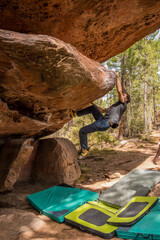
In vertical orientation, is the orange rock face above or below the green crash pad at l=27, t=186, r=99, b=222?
above

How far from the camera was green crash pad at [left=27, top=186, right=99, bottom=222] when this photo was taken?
3.10 meters

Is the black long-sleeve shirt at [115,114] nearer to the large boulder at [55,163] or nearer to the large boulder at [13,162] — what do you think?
the large boulder at [55,163]

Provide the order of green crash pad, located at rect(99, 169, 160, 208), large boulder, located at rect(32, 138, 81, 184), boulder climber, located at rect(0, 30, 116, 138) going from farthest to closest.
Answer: large boulder, located at rect(32, 138, 81, 184)
green crash pad, located at rect(99, 169, 160, 208)
boulder climber, located at rect(0, 30, 116, 138)

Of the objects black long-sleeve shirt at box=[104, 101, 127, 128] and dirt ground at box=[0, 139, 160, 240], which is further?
black long-sleeve shirt at box=[104, 101, 127, 128]

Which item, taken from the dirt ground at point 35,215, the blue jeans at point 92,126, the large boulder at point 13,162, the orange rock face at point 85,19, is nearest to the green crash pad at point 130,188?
the dirt ground at point 35,215

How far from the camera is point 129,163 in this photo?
6422 millimetres

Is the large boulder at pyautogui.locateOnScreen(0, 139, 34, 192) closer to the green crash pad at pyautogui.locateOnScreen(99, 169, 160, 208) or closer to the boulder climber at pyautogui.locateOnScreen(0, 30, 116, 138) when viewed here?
the boulder climber at pyautogui.locateOnScreen(0, 30, 116, 138)

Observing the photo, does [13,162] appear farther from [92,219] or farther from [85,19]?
[85,19]

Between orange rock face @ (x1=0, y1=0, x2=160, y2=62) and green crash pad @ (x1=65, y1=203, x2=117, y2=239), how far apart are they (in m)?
3.36

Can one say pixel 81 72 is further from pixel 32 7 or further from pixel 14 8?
pixel 14 8

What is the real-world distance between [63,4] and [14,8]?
0.82 m

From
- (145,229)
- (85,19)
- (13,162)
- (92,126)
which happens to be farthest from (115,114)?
(145,229)

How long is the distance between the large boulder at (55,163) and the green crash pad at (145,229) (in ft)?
8.83

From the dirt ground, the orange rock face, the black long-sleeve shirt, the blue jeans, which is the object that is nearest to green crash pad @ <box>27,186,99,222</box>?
the dirt ground
